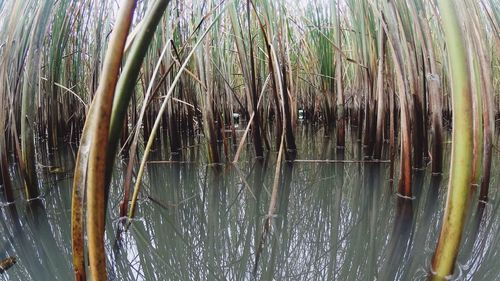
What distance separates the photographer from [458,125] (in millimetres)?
443

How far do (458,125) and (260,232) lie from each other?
554mm

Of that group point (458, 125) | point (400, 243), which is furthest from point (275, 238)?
point (458, 125)

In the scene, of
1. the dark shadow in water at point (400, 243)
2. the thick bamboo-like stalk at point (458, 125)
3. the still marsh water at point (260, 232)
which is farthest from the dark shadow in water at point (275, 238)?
the thick bamboo-like stalk at point (458, 125)

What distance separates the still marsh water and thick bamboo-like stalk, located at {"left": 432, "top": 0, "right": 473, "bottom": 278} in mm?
240

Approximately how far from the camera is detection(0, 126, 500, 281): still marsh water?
717mm

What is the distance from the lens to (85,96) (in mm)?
3074

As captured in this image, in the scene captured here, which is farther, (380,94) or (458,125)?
(380,94)

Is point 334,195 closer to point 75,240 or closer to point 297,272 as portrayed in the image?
point 297,272

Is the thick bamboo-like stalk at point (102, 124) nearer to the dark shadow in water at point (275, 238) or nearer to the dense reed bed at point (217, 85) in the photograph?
the dense reed bed at point (217, 85)

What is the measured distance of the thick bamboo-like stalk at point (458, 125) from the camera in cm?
44

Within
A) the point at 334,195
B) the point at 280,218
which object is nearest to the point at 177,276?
the point at 280,218

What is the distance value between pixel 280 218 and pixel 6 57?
2.67ft

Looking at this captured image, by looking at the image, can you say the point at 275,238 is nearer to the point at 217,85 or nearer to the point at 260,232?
the point at 260,232

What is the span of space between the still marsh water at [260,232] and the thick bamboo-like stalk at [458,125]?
0.79ft
